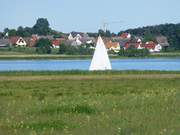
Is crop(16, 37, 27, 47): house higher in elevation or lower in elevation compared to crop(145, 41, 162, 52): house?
higher

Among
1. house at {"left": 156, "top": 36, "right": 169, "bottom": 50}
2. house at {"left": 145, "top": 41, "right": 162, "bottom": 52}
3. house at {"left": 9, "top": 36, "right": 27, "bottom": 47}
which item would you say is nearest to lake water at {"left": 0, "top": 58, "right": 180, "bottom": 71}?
house at {"left": 145, "top": 41, "right": 162, "bottom": 52}

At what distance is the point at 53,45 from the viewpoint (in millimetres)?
155625

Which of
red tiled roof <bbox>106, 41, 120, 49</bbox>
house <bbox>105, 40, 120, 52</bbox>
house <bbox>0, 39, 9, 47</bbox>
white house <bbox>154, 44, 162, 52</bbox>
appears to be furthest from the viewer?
house <bbox>0, 39, 9, 47</bbox>

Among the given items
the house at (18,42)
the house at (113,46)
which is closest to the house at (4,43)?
the house at (18,42)

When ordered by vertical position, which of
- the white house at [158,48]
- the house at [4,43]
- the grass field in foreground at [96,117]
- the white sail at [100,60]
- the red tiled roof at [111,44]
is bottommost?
the white house at [158,48]

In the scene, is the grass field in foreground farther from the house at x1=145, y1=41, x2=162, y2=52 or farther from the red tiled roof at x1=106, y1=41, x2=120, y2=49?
the house at x1=145, y1=41, x2=162, y2=52

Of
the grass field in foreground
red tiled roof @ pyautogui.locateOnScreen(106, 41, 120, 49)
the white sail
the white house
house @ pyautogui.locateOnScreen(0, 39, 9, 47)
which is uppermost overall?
the grass field in foreground

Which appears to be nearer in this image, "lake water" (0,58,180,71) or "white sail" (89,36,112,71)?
"white sail" (89,36,112,71)

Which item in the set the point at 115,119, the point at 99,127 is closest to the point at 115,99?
the point at 115,119

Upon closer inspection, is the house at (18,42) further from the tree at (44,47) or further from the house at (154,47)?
the house at (154,47)

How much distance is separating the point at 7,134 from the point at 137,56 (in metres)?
118

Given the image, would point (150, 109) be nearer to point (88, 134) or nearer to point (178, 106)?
point (178, 106)

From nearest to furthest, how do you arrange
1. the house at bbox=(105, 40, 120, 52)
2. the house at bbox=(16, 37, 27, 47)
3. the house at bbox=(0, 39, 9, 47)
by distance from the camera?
the house at bbox=(105, 40, 120, 52) → the house at bbox=(0, 39, 9, 47) → the house at bbox=(16, 37, 27, 47)

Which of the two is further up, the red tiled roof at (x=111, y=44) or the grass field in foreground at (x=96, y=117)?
the grass field in foreground at (x=96, y=117)
